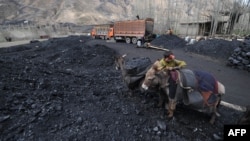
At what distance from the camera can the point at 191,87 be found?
3752mm

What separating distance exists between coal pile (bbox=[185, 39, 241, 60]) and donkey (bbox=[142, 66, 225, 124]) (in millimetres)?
9967

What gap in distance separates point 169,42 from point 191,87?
627 inches

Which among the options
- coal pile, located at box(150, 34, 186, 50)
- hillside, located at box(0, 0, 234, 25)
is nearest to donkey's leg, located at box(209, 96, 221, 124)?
coal pile, located at box(150, 34, 186, 50)

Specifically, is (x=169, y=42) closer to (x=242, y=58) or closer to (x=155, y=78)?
(x=242, y=58)

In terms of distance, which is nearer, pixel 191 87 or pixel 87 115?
pixel 191 87

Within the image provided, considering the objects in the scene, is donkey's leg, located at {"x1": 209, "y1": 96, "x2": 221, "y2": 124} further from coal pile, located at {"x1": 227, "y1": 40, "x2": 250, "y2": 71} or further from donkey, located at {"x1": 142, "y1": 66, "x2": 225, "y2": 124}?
coal pile, located at {"x1": 227, "y1": 40, "x2": 250, "y2": 71}

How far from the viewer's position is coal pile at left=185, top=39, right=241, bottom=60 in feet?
42.7

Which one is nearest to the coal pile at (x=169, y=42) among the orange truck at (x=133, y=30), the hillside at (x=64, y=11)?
the orange truck at (x=133, y=30)

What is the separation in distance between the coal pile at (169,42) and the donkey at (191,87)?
1414 cm

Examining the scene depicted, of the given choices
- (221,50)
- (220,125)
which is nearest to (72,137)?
(220,125)

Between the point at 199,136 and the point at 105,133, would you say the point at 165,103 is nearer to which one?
the point at 199,136

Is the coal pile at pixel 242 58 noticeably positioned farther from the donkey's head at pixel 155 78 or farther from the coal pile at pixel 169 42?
the donkey's head at pixel 155 78

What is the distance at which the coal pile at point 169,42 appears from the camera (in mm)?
18022

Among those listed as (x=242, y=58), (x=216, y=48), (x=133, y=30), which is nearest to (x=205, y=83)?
(x=242, y=58)
